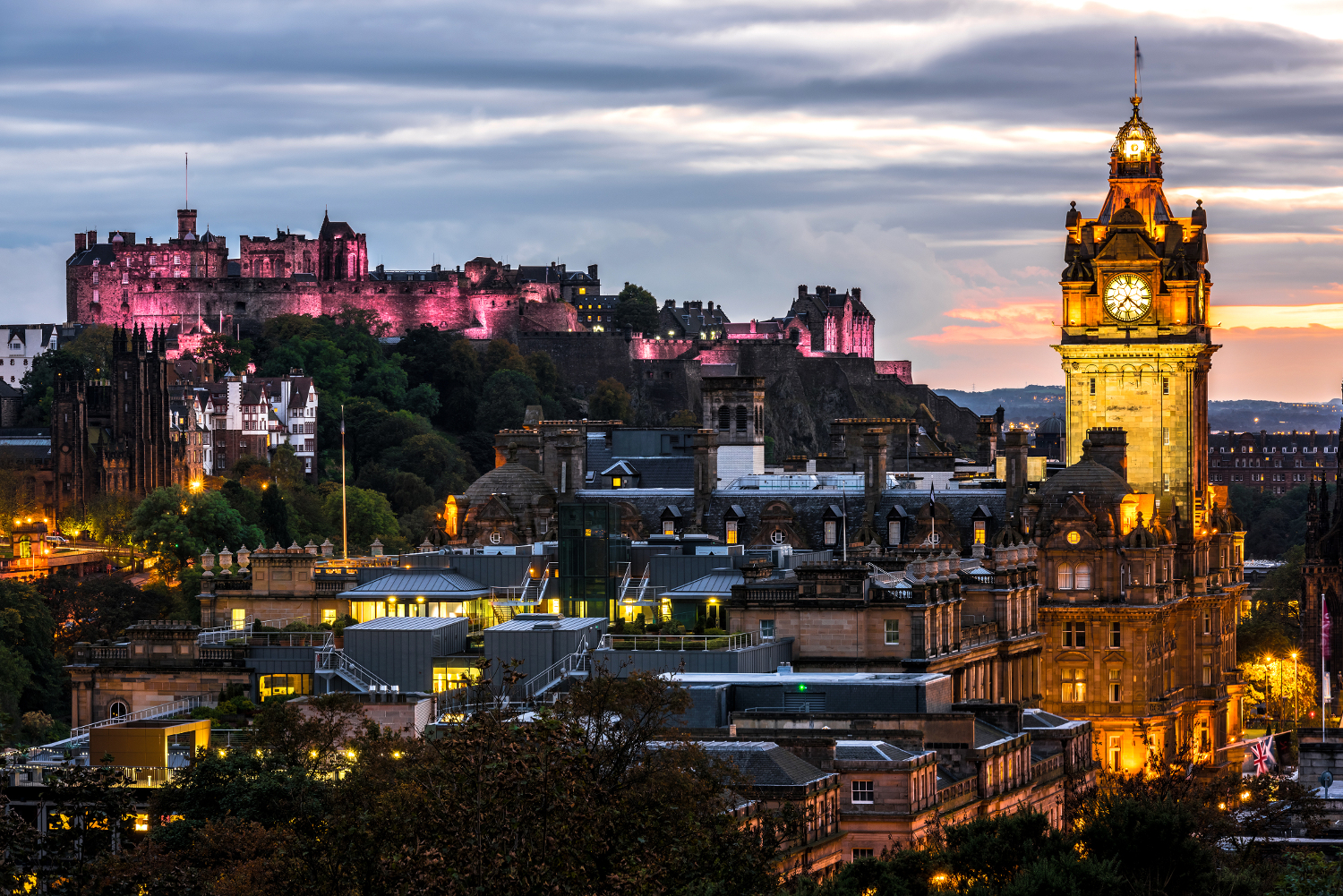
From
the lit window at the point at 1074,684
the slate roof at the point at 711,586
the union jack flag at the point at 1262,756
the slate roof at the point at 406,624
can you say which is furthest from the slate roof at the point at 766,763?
the lit window at the point at 1074,684

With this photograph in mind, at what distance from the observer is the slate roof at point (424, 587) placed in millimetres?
100312

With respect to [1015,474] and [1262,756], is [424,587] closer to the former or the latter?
[1015,474]

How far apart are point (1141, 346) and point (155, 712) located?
5419cm

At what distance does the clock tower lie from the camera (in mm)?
126500

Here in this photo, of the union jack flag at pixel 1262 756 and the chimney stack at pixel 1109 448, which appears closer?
the union jack flag at pixel 1262 756

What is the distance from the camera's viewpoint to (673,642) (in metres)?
89.4

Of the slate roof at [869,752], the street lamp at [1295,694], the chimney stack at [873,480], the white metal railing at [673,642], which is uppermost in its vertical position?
the chimney stack at [873,480]

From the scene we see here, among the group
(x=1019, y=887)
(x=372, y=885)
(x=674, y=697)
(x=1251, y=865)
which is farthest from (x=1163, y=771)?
(x=372, y=885)

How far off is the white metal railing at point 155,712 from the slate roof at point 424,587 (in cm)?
1180

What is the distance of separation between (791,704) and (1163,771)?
19874mm

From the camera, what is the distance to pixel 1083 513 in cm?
11462

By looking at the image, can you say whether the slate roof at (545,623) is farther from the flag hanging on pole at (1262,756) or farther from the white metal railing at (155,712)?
the flag hanging on pole at (1262,756)

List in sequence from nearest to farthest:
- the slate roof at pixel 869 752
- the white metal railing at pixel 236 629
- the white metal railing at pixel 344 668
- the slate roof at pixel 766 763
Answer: the slate roof at pixel 766 763, the slate roof at pixel 869 752, the white metal railing at pixel 344 668, the white metal railing at pixel 236 629

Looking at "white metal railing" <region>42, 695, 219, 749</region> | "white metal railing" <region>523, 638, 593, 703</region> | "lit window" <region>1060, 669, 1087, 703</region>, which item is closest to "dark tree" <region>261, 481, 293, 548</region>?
"lit window" <region>1060, 669, 1087, 703</region>
